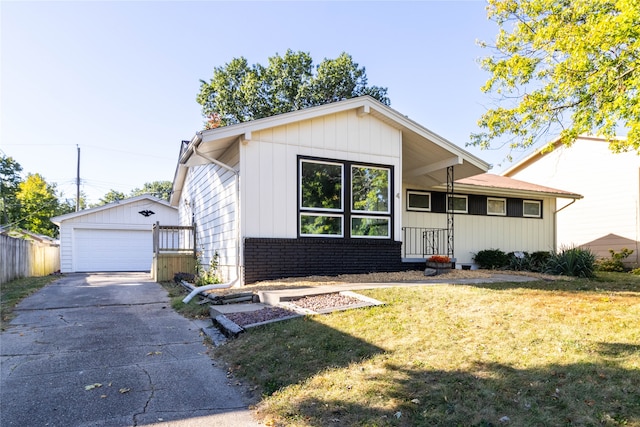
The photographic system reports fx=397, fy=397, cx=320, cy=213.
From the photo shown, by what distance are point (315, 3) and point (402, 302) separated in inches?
368

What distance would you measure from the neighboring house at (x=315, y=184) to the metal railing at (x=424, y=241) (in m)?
1.93

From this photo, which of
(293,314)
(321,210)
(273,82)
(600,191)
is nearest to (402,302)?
(293,314)

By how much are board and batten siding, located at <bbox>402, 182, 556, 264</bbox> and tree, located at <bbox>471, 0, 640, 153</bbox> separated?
4171mm

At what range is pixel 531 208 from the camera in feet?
50.7

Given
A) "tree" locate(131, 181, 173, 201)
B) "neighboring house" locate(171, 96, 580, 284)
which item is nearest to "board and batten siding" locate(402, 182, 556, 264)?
"neighboring house" locate(171, 96, 580, 284)

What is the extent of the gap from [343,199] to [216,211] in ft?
12.3

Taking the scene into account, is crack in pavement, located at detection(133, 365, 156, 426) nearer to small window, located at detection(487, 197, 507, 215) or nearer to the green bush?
the green bush

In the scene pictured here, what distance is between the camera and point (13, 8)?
350 inches

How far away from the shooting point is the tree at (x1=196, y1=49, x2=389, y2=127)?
27.4 m

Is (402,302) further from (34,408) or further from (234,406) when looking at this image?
(34,408)

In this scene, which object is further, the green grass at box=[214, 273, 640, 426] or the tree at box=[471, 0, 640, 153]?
the tree at box=[471, 0, 640, 153]

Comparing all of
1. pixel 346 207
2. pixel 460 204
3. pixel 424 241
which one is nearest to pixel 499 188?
pixel 460 204

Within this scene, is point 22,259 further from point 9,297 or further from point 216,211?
point 216,211

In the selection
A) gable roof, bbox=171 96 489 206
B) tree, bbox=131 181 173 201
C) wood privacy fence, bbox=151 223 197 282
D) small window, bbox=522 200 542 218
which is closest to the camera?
gable roof, bbox=171 96 489 206
